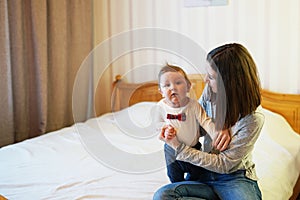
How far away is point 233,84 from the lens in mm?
1269

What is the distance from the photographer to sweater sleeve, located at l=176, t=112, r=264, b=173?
1.29 metres

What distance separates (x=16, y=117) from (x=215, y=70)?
1962mm

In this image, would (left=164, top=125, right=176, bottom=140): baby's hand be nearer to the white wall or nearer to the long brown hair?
the long brown hair

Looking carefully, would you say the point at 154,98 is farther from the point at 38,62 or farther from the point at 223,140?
the point at 223,140

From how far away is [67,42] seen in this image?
3.14m

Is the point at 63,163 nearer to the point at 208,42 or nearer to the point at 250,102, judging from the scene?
the point at 250,102

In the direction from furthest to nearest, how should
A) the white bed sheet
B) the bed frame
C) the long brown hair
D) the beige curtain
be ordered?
the beige curtain, the bed frame, the white bed sheet, the long brown hair

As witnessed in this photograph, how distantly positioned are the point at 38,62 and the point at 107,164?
1185 millimetres

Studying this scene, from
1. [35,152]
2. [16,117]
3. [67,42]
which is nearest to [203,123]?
[35,152]

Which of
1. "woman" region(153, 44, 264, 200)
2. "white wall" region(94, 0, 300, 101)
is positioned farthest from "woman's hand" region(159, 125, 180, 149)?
"white wall" region(94, 0, 300, 101)

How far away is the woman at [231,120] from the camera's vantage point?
4.17ft

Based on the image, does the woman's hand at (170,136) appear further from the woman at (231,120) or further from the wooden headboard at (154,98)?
the wooden headboard at (154,98)

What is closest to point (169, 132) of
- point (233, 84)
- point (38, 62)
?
point (233, 84)

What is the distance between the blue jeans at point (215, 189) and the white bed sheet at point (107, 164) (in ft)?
0.86
